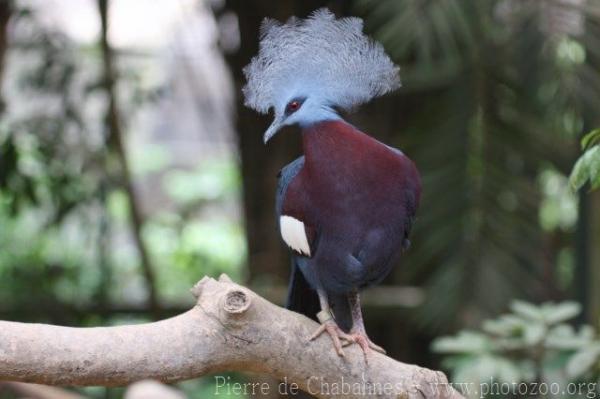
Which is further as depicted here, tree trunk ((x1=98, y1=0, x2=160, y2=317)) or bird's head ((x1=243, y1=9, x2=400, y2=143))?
tree trunk ((x1=98, y1=0, x2=160, y2=317))

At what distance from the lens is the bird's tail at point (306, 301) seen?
165cm

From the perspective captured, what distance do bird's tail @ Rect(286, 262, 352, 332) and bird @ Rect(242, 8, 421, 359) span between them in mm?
100

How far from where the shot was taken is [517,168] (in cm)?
276

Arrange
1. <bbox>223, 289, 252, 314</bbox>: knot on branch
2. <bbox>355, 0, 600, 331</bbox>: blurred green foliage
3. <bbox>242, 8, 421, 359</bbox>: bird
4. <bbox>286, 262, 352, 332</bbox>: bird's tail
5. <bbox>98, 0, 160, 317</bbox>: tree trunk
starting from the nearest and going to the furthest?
<bbox>223, 289, 252, 314</bbox>: knot on branch < <bbox>242, 8, 421, 359</bbox>: bird < <bbox>286, 262, 352, 332</bbox>: bird's tail < <bbox>355, 0, 600, 331</bbox>: blurred green foliage < <bbox>98, 0, 160, 317</bbox>: tree trunk

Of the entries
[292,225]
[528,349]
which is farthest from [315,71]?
[528,349]

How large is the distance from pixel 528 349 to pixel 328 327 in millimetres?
834

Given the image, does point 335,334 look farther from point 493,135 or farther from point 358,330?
point 493,135

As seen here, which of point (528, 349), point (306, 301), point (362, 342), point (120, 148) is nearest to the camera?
point (362, 342)

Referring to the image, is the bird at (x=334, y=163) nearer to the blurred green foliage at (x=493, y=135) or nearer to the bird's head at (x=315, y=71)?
the bird's head at (x=315, y=71)

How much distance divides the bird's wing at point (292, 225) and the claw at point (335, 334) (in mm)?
125

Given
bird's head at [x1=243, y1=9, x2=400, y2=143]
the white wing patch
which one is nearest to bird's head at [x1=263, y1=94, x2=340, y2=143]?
bird's head at [x1=243, y1=9, x2=400, y2=143]

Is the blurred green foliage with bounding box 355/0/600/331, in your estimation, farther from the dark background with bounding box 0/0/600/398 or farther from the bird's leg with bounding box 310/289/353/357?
the bird's leg with bounding box 310/289/353/357

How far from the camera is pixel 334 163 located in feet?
4.66

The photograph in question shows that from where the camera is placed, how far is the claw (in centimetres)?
149
